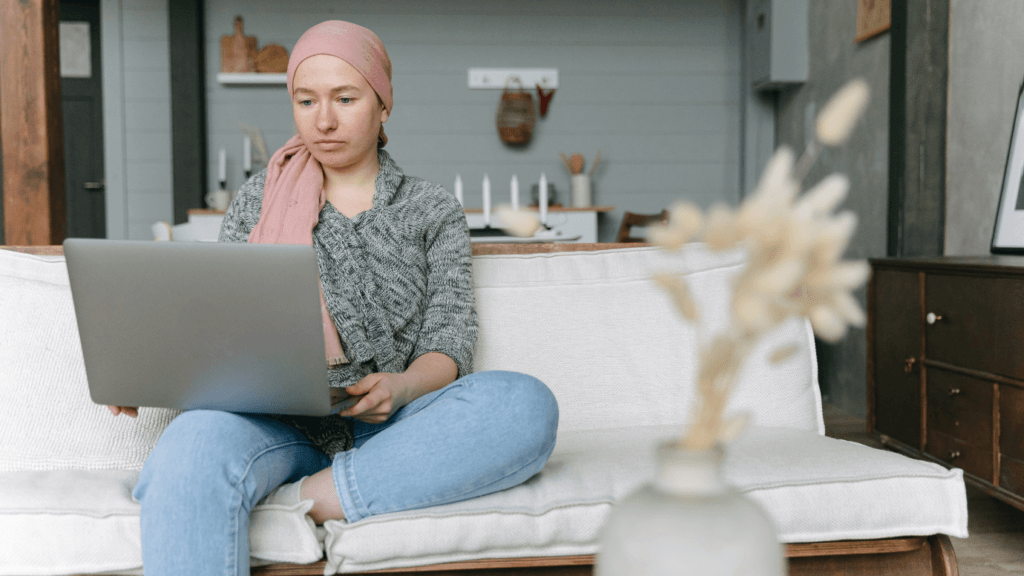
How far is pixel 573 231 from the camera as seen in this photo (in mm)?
4188

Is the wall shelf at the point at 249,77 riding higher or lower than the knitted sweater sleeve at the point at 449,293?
higher

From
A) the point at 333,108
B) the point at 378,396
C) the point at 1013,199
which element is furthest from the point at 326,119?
the point at 1013,199

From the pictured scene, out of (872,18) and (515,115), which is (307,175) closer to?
(872,18)

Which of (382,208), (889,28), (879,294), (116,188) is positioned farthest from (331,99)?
(116,188)

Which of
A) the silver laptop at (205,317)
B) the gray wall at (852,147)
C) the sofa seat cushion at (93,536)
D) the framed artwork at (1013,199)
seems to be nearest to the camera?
the silver laptop at (205,317)

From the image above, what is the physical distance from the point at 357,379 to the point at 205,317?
0.43m

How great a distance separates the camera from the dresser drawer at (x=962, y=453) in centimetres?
190

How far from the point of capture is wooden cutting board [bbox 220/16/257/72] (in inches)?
169

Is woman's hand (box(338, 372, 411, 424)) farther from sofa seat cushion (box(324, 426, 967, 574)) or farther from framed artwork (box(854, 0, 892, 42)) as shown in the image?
framed artwork (box(854, 0, 892, 42))

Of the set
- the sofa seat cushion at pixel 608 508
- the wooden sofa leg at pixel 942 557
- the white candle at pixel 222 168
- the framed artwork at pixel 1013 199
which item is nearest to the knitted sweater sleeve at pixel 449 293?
the sofa seat cushion at pixel 608 508

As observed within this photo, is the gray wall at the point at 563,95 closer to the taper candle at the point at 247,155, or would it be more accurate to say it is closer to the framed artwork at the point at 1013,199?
the taper candle at the point at 247,155

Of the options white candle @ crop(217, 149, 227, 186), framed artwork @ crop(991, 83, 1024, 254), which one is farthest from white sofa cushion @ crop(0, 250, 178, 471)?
white candle @ crop(217, 149, 227, 186)

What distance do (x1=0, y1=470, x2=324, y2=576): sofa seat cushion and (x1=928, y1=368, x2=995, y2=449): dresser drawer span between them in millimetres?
1658

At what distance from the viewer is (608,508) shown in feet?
3.61
